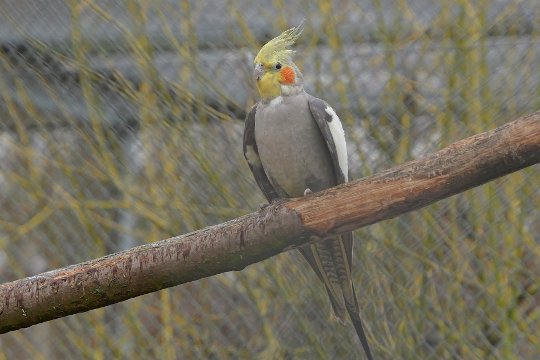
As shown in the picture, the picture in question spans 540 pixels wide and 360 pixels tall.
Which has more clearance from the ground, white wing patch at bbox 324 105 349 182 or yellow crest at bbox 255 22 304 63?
yellow crest at bbox 255 22 304 63

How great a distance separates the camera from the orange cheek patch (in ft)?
5.88

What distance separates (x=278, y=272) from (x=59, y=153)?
2.30ft

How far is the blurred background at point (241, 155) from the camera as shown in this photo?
2.05 meters

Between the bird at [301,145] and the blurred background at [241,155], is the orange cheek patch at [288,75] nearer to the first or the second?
the bird at [301,145]

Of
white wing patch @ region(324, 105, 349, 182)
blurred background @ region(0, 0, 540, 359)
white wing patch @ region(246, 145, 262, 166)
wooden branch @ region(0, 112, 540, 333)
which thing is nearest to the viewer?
wooden branch @ region(0, 112, 540, 333)

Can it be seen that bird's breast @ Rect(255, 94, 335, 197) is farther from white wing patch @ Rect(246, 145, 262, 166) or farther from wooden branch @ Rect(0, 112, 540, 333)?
wooden branch @ Rect(0, 112, 540, 333)

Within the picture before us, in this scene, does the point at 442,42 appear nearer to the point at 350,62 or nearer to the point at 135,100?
the point at 350,62

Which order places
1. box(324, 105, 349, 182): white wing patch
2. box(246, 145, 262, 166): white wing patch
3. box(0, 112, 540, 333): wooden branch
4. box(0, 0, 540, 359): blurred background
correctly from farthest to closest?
1. box(0, 0, 540, 359): blurred background
2. box(246, 145, 262, 166): white wing patch
3. box(324, 105, 349, 182): white wing patch
4. box(0, 112, 540, 333): wooden branch

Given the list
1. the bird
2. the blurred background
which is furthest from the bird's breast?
the blurred background

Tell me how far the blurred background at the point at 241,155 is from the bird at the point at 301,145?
272mm

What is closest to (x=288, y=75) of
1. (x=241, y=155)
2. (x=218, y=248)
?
(x=241, y=155)

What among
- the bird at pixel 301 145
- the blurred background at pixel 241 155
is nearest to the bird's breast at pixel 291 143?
the bird at pixel 301 145

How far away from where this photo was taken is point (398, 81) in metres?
2.07

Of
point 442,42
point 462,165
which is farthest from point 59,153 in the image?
point 462,165
